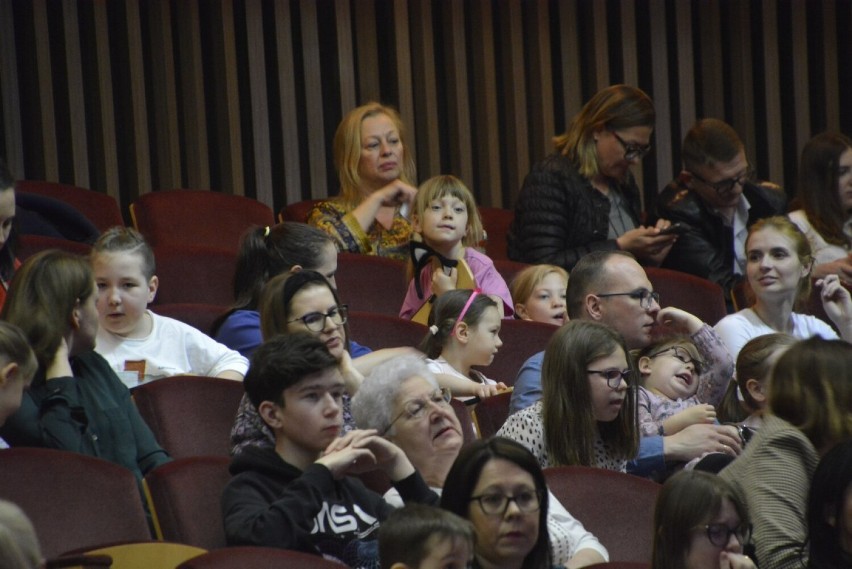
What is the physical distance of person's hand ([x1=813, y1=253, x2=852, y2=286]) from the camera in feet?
13.1

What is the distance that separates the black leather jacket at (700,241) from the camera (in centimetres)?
420

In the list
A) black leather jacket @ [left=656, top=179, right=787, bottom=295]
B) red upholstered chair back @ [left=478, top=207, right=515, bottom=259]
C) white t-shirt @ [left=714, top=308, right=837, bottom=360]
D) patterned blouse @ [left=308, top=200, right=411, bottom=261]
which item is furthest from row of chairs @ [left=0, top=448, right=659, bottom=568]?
red upholstered chair back @ [left=478, top=207, right=515, bottom=259]

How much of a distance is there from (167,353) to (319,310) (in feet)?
1.29

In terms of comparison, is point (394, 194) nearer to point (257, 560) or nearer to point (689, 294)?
point (689, 294)

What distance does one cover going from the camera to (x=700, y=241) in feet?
13.8

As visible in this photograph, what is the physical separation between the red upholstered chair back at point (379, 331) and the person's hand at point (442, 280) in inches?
10.6

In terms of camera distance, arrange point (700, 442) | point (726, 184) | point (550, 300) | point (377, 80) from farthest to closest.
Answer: point (377, 80) < point (726, 184) < point (550, 300) < point (700, 442)

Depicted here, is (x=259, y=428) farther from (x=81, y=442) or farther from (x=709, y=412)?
(x=709, y=412)

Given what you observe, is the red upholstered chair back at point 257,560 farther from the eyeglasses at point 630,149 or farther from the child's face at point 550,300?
the eyeglasses at point 630,149

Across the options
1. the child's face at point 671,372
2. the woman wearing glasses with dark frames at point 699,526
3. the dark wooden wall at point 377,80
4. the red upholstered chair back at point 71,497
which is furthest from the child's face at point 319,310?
the dark wooden wall at point 377,80

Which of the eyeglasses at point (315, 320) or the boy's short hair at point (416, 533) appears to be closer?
the boy's short hair at point (416, 533)

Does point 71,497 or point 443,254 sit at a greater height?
point 443,254

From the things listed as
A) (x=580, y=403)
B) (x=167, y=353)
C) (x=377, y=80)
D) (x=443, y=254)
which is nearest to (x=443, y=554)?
(x=580, y=403)

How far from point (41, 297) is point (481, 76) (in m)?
2.73
